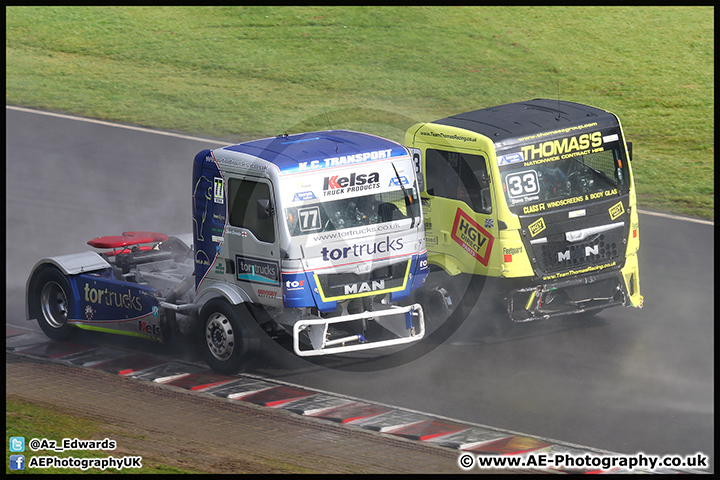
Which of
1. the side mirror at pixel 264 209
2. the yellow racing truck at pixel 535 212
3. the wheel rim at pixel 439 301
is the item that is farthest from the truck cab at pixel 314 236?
the yellow racing truck at pixel 535 212

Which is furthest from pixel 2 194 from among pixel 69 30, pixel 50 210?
pixel 69 30

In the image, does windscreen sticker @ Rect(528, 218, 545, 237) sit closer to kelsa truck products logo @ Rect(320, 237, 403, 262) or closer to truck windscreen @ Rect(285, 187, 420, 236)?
truck windscreen @ Rect(285, 187, 420, 236)

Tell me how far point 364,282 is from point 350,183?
4.41ft

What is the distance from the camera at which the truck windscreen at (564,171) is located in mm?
13930

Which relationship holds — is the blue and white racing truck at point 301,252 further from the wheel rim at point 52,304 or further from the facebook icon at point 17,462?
the facebook icon at point 17,462

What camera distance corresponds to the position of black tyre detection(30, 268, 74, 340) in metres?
15.1

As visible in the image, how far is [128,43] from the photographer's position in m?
32.1

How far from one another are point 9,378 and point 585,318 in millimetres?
8600

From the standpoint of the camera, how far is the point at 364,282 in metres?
13.1

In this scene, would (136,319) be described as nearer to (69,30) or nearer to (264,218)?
(264,218)

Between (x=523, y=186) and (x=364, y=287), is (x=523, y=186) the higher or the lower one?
the higher one

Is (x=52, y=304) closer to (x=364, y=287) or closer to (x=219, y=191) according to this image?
(x=219, y=191)

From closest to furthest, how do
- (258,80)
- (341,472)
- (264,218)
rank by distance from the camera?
1. (341,472)
2. (264,218)
3. (258,80)

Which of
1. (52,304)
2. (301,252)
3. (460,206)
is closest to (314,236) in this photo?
(301,252)
